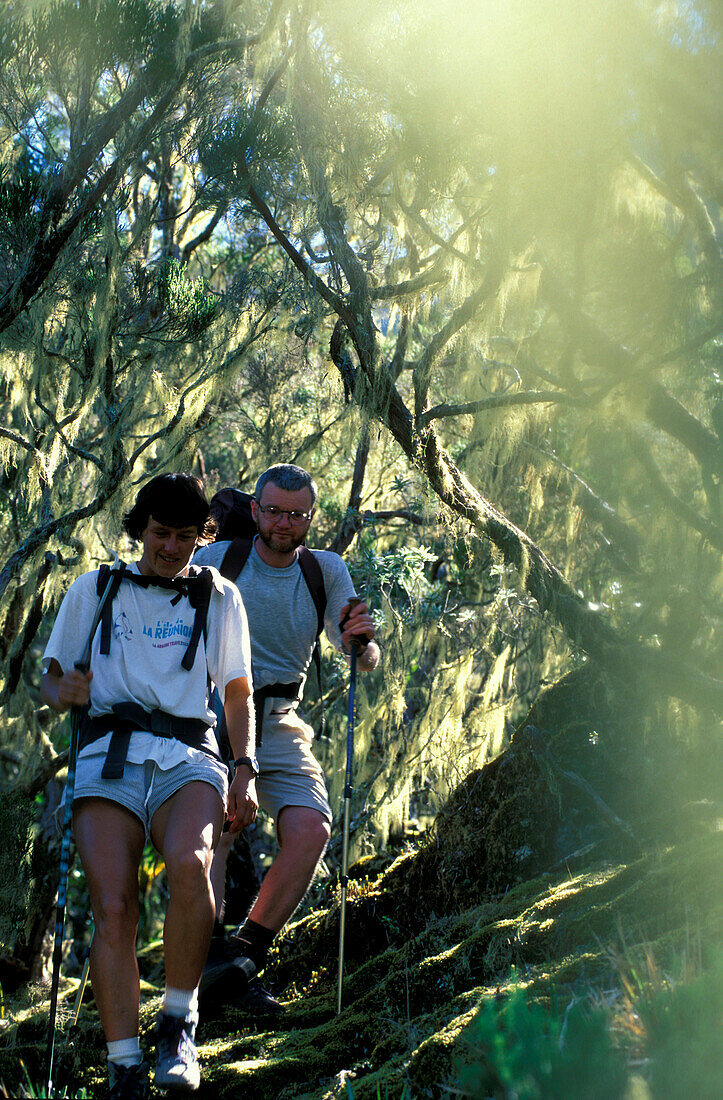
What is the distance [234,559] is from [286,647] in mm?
449

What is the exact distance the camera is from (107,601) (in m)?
2.77

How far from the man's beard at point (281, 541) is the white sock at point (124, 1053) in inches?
76.0

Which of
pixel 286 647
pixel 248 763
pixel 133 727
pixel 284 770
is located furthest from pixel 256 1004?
pixel 133 727

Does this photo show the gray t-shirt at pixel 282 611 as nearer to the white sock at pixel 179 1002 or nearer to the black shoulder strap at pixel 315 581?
the black shoulder strap at pixel 315 581

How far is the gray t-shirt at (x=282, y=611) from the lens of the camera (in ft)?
12.2

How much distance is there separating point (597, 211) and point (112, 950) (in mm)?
4171

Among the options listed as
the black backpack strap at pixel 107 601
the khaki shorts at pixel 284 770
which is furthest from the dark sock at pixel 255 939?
the black backpack strap at pixel 107 601

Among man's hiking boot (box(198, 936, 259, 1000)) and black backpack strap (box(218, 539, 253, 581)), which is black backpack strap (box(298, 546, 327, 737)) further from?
man's hiking boot (box(198, 936, 259, 1000))

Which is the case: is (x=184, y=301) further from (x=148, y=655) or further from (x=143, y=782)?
(x=143, y=782)

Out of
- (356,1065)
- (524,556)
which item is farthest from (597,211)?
(356,1065)

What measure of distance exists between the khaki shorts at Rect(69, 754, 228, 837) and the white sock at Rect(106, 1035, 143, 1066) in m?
0.58

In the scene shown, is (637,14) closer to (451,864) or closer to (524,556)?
(524,556)

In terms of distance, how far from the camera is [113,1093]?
2.28 m

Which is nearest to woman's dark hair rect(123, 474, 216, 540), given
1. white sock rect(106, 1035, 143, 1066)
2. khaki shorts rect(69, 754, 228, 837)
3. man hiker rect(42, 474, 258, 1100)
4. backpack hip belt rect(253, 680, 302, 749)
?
man hiker rect(42, 474, 258, 1100)
